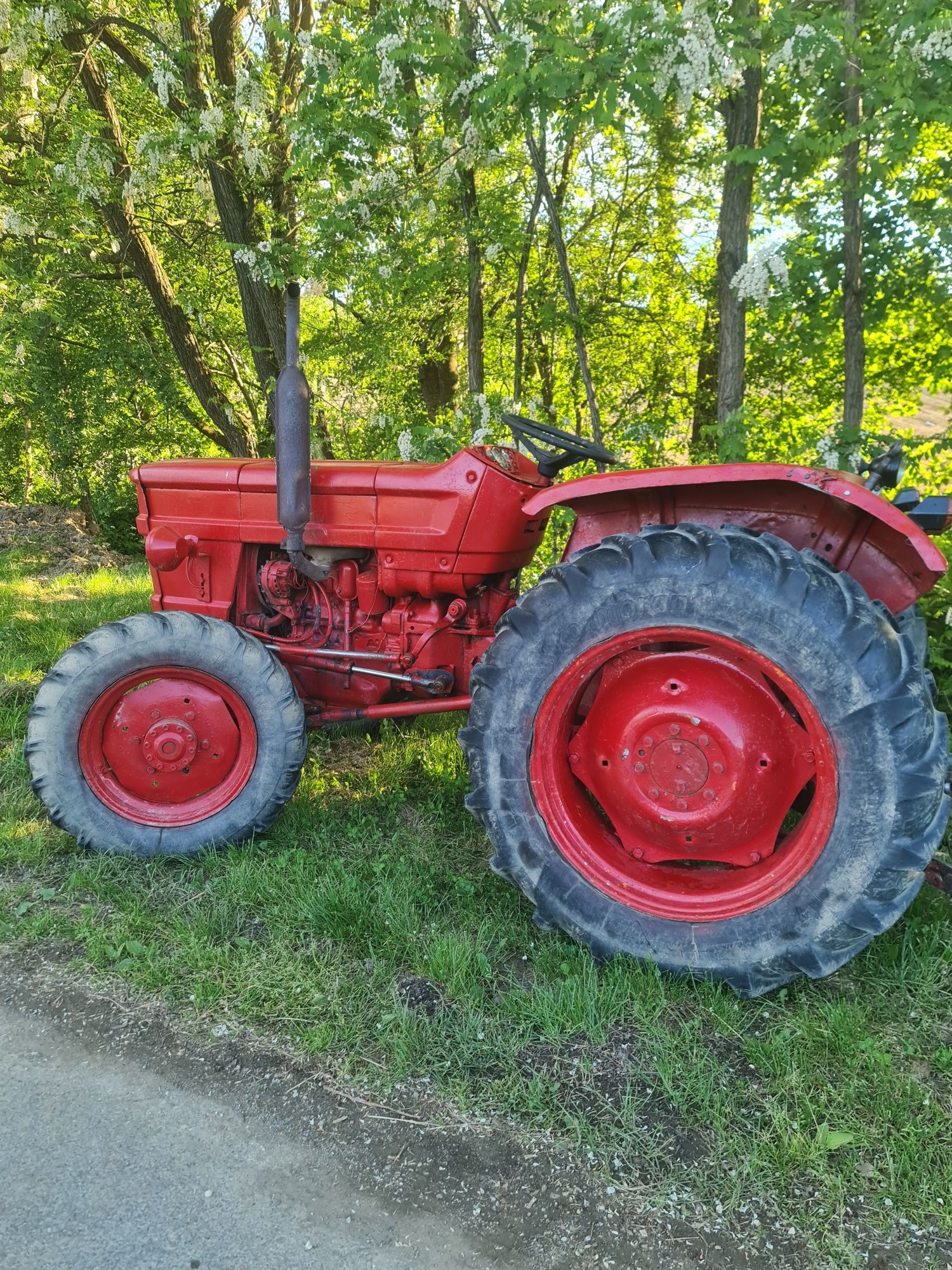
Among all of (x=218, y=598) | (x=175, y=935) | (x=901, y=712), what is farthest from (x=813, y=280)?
(x=175, y=935)

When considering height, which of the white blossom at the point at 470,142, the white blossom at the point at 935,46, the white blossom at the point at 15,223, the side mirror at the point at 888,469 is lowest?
the side mirror at the point at 888,469

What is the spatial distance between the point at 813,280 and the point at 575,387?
3.59 m

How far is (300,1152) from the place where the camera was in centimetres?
176

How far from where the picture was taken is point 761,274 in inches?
140

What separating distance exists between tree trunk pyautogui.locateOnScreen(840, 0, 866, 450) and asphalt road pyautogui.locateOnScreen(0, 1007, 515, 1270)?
11.0 ft

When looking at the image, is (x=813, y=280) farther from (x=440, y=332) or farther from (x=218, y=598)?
(x=440, y=332)

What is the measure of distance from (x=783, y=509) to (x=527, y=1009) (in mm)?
1541

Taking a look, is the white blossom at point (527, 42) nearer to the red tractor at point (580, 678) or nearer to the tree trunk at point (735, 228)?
the tree trunk at point (735, 228)

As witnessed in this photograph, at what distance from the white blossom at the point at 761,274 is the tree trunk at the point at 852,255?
395mm

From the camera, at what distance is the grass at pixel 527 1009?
5.59 ft

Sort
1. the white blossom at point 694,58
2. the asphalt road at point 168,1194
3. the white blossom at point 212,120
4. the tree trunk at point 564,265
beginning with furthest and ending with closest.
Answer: the white blossom at point 212,120
the tree trunk at point 564,265
the white blossom at point 694,58
the asphalt road at point 168,1194

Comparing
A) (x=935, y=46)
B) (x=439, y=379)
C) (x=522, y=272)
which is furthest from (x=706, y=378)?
(x=935, y=46)

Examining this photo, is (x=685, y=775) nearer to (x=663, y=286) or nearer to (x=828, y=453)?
(x=828, y=453)

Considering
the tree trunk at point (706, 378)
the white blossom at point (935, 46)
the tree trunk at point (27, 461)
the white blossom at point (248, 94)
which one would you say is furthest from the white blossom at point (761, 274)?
the tree trunk at point (27, 461)
